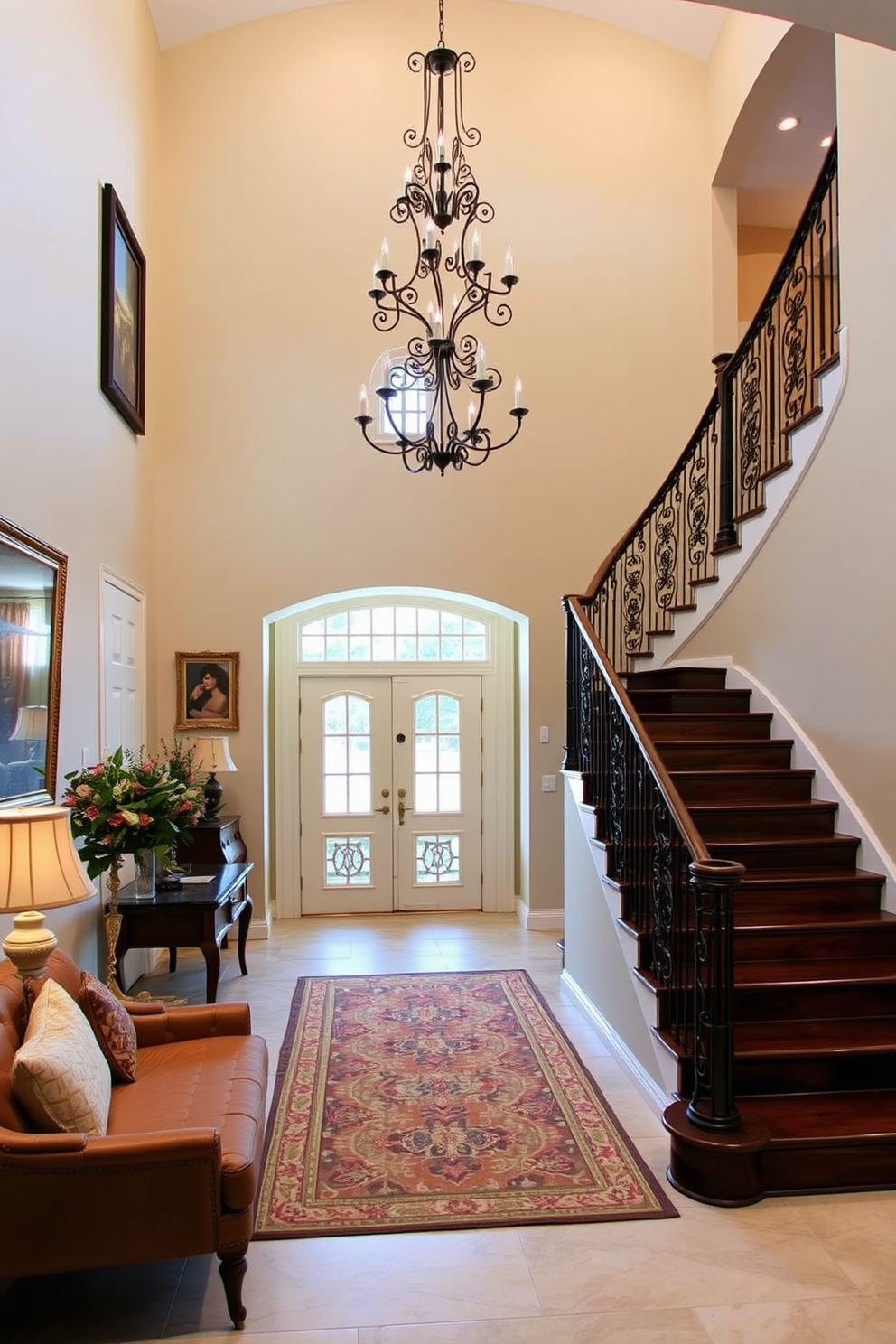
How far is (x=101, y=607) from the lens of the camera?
5.17 metres

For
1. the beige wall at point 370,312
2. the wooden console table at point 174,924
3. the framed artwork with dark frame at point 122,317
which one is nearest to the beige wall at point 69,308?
the framed artwork with dark frame at point 122,317

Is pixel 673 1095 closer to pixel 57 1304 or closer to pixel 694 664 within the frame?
pixel 57 1304

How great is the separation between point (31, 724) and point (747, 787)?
3390mm

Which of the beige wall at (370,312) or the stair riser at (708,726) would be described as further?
the beige wall at (370,312)

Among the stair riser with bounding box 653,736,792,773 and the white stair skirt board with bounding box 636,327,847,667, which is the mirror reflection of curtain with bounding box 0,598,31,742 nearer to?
the stair riser with bounding box 653,736,792,773

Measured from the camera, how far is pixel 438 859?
26.6ft

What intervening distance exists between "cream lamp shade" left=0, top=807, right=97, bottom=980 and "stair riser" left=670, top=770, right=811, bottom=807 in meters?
3.06

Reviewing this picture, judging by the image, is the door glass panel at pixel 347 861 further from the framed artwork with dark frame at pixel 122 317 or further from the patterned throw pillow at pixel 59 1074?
the patterned throw pillow at pixel 59 1074

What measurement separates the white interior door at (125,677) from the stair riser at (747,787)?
10.5 ft

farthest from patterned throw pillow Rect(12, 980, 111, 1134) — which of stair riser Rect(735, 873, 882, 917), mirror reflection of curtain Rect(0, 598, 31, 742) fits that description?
stair riser Rect(735, 873, 882, 917)

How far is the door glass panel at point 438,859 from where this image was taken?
319 inches

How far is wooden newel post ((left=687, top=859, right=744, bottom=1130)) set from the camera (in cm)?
319

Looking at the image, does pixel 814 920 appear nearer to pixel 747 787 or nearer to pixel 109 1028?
pixel 747 787

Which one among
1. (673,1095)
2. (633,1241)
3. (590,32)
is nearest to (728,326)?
(590,32)
